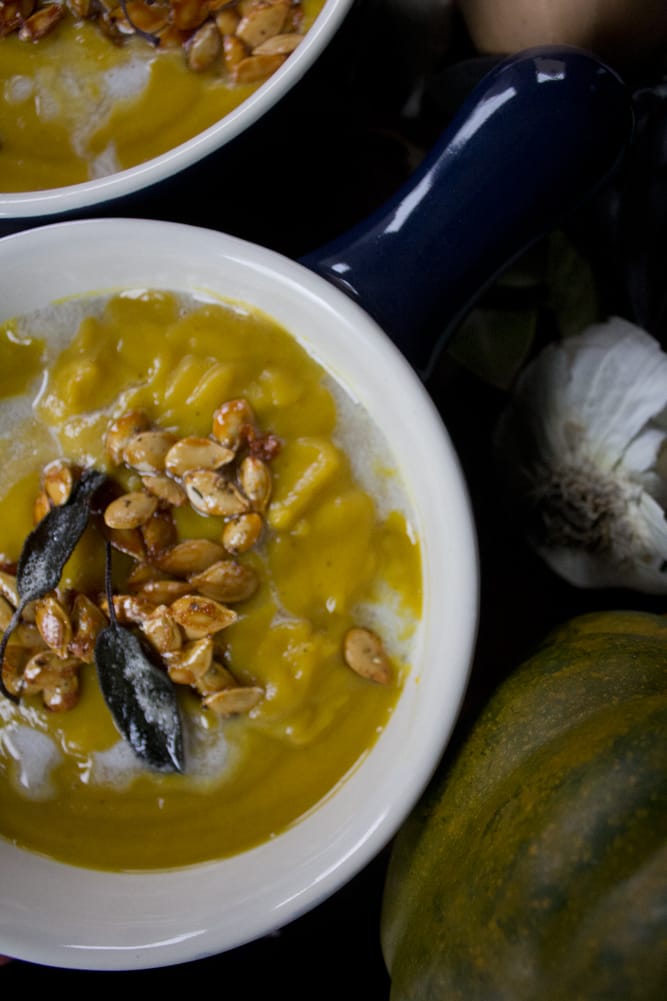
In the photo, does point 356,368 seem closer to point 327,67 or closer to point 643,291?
point 327,67

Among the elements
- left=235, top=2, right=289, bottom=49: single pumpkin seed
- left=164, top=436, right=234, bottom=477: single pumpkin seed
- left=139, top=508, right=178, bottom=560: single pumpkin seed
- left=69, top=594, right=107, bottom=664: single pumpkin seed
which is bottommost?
left=69, top=594, right=107, bottom=664: single pumpkin seed

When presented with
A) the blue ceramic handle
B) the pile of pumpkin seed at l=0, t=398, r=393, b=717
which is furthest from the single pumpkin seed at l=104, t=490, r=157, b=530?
the blue ceramic handle

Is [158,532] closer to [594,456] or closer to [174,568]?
[174,568]

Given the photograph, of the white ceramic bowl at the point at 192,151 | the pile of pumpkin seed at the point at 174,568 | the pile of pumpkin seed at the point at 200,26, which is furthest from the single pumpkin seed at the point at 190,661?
the pile of pumpkin seed at the point at 200,26

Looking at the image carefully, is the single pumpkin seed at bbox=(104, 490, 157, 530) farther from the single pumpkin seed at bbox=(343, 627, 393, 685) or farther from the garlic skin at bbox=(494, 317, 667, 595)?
the garlic skin at bbox=(494, 317, 667, 595)

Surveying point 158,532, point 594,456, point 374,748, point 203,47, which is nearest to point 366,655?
point 374,748

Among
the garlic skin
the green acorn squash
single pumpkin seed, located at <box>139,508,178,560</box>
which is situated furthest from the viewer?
the garlic skin
